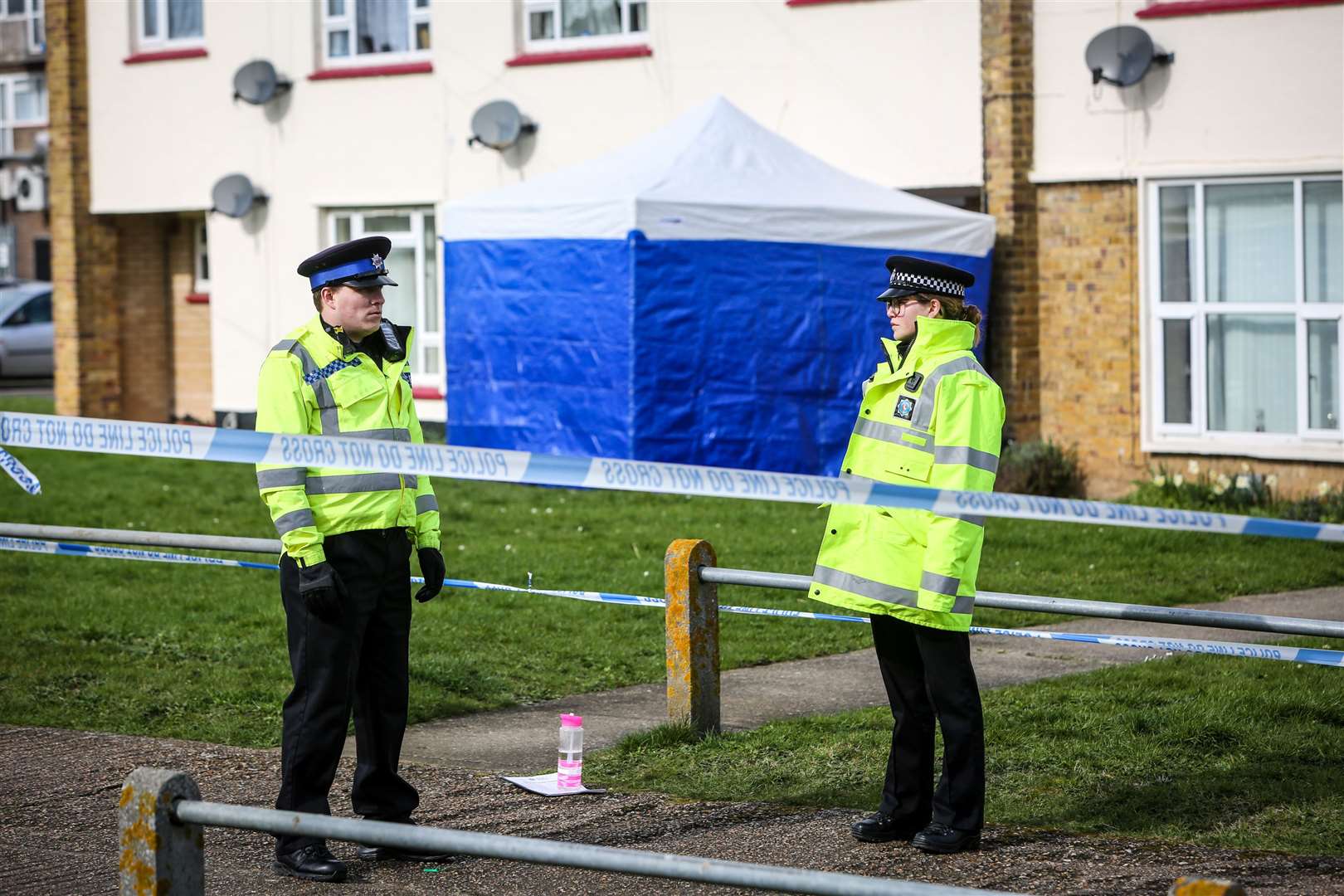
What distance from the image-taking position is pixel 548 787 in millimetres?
6406

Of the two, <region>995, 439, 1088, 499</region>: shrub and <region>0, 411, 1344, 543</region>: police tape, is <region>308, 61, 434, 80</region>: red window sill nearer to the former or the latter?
<region>995, 439, 1088, 499</region>: shrub

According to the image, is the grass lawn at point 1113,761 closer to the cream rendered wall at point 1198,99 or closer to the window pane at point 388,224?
the cream rendered wall at point 1198,99

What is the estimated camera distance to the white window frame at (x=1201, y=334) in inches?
562

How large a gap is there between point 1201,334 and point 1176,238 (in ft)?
2.71

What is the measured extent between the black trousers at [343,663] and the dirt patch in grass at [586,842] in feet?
0.95

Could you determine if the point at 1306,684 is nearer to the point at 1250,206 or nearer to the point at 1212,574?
the point at 1212,574

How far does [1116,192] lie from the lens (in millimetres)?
15000

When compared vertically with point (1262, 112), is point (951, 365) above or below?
below

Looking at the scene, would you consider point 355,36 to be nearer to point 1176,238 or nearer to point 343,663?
point 1176,238

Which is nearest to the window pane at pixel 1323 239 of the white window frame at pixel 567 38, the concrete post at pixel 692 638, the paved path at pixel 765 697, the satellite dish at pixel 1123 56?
the satellite dish at pixel 1123 56

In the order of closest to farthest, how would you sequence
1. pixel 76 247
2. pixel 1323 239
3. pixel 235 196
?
pixel 1323 239 < pixel 235 196 < pixel 76 247

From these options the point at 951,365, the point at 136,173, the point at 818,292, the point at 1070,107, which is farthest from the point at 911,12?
the point at 951,365

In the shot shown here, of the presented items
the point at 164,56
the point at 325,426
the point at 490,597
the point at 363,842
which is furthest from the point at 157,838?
the point at 164,56

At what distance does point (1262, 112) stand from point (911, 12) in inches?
135
